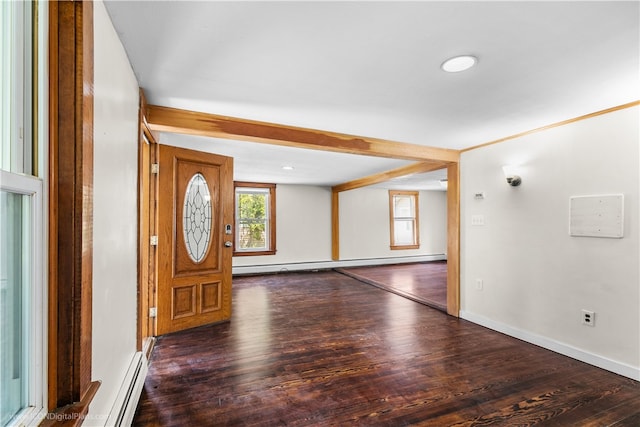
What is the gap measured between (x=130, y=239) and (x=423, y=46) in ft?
6.59

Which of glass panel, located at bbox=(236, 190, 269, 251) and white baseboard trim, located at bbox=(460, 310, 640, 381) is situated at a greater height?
glass panel, located at bbox=(236, 190, 269, 251)

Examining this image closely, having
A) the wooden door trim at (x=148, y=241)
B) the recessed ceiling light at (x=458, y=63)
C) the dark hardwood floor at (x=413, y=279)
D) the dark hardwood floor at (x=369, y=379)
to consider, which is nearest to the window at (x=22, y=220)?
the dark hardwood floor at (x=369, y=379)

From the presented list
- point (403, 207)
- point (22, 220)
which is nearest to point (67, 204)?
point (22, 220)

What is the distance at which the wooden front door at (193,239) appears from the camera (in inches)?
126

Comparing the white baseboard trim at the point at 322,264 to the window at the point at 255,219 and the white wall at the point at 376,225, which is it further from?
the window at the point at 255,219

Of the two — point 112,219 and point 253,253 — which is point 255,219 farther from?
point 112,219

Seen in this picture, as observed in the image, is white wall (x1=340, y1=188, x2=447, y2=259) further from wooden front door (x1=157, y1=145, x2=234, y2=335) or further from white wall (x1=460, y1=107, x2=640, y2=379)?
wooden front door (x1=157, y1=145, x2=234, y2=335)

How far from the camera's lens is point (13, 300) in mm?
822

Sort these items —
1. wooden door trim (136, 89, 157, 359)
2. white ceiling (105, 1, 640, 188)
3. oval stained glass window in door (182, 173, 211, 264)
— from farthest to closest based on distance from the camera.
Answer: oval stained glass window in door (182, 173, 211, 264) < wooden door trim (136, 89, 157, 359) < white ceiling (105, 1, 640, 188)

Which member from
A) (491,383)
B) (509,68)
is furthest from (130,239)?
(491,383)

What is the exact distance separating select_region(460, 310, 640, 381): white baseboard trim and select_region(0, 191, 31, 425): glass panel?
3680 millimetres

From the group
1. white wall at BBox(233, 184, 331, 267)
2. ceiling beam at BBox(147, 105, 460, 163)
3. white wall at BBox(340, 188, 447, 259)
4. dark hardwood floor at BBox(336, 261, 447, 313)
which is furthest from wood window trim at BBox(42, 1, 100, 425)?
white wall at BBox(340, 188, 447, 259)

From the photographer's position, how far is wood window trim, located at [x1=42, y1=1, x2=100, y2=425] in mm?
936

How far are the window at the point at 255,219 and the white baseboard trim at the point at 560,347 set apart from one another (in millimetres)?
4438
